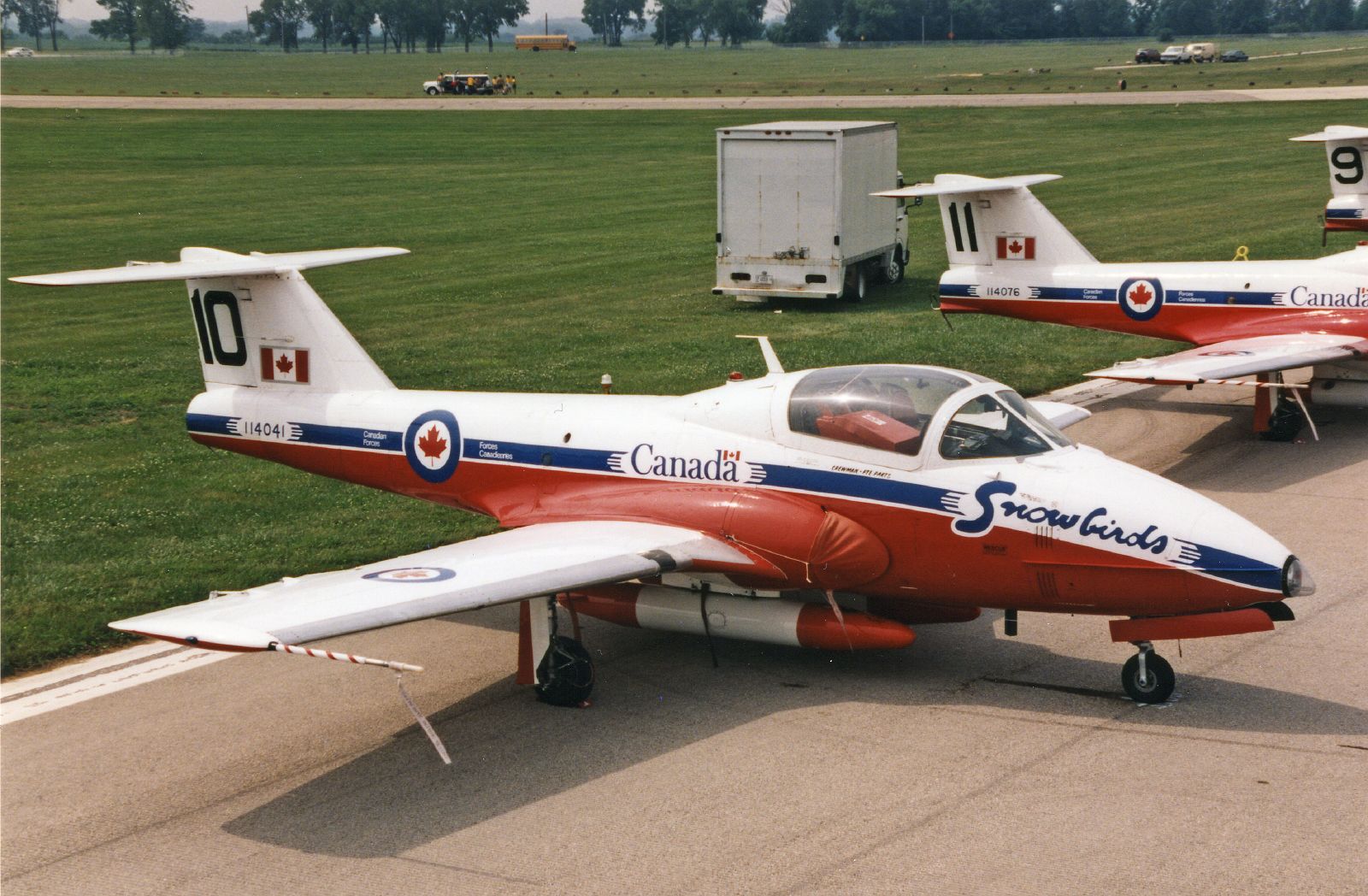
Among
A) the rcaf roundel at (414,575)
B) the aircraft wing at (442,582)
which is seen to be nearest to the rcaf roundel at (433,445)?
the aircraft wing at (442,582)

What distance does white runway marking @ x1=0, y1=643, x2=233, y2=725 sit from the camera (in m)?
10.9

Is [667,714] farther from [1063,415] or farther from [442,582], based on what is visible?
[1063,415]

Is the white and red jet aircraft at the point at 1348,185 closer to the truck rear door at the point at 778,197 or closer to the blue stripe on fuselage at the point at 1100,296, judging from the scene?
the truck rear door at the point at 778,197

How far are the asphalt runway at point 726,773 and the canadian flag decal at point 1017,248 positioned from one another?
9484 millimetres

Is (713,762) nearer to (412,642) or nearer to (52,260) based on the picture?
(412,642)

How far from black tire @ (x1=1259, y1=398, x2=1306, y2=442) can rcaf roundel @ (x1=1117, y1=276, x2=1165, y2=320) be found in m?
2.24

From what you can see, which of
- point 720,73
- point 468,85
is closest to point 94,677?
point 468,85

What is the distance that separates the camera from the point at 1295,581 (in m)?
10.0

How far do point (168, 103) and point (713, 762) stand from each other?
8450 cm

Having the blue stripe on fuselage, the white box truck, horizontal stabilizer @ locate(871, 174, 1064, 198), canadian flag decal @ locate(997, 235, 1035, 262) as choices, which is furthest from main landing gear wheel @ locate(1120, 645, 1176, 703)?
the white box truck

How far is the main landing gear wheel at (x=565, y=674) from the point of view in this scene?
35.4ft

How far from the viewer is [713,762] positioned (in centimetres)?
977

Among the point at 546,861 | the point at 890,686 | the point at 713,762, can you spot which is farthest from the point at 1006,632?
the point at 546,861

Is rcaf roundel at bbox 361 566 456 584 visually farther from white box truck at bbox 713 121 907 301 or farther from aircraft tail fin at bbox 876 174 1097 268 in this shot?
white box truck at bbox 713 121 907 301
